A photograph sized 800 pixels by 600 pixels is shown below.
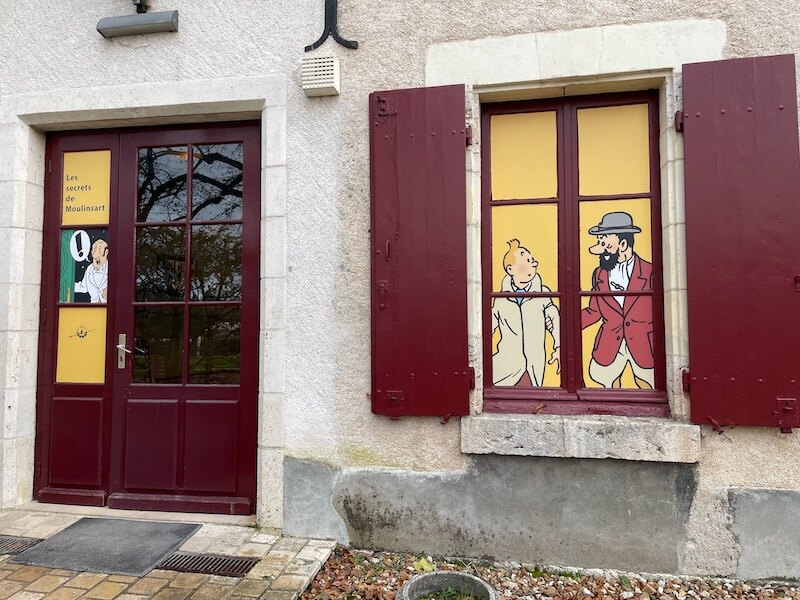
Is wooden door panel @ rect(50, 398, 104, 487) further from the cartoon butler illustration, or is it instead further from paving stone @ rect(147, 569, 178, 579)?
the cartoon butler illustration

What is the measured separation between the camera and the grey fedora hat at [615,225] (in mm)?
3062

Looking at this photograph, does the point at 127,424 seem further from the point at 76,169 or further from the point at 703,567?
the point at 703,567

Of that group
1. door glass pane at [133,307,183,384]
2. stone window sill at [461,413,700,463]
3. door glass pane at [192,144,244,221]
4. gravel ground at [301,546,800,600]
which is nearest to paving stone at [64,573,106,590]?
gravel ground at [301,546,800,600]

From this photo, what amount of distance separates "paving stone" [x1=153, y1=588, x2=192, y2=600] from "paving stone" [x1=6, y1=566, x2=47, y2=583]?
0.71 metres

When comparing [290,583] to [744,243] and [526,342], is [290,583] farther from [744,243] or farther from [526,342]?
[744,243]

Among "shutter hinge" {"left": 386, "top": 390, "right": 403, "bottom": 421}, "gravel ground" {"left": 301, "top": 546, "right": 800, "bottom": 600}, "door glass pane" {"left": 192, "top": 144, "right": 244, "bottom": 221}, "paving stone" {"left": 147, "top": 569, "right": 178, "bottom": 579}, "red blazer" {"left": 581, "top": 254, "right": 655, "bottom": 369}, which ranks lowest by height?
"gravel ground" {"left": 301, "top": 546, "right": 800, "bottom": 600}

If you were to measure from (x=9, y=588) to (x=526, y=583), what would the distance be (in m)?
2.63

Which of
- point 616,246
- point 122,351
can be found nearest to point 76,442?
point 122,351

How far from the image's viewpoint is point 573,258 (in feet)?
10.1

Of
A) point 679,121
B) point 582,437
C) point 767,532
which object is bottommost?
point 767,532

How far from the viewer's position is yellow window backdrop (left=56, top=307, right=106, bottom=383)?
11.8 feet

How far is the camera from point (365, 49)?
319 centimetres

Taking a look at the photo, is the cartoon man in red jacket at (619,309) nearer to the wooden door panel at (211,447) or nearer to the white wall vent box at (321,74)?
the white wall vent box at (321,74)

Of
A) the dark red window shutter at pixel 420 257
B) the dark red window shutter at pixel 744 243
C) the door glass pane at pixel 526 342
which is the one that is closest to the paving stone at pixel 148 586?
the dark red window shutter at pixel 420 257
